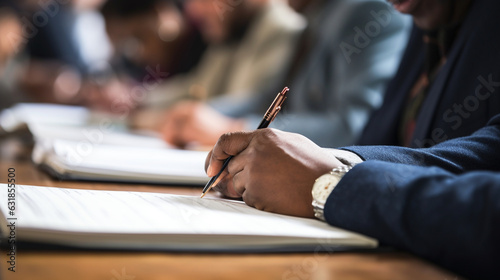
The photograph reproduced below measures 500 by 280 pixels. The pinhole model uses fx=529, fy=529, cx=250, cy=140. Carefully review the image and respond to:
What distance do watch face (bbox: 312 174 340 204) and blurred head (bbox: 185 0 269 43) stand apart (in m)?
2.02

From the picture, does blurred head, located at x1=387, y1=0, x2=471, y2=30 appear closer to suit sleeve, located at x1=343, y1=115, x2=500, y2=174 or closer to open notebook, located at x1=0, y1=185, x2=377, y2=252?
suit sleeve, located at x1=343, y1=115, x2=500, y2=174

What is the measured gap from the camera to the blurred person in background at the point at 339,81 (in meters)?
1.48

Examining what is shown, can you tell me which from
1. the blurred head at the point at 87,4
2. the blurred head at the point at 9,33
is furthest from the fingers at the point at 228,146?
the blurred head at the point at 87,4

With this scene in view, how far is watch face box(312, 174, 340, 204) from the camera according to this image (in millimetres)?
569

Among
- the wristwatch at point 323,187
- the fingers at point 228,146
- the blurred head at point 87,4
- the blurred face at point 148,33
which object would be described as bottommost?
the wristwatch at point 323,187

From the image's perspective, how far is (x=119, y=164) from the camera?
0.96 m

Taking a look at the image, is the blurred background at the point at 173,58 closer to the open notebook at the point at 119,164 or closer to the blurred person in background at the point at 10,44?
the blurred person in background at the point at 10,44

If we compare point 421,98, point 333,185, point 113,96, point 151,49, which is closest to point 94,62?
point 151,49

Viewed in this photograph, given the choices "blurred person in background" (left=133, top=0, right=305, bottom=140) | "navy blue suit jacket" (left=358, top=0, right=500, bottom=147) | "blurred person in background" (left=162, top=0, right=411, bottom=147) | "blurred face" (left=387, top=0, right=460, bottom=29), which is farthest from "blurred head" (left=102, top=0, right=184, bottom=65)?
"navy blue suit jacket" (left=358, top=0, right=500, bottom=147)

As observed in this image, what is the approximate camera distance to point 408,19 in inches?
63.0

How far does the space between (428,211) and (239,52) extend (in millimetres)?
2370

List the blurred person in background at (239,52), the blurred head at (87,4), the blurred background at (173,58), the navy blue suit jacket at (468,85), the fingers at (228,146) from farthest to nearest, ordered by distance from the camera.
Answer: the blurred head at (87,4) < the blurred person in background at (239,52) < the blurred background at (173,58) < the navy blue suit jacket at (468,85) < the fingers at (228,146)

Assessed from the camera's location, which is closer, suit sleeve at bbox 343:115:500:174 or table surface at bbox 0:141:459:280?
table surface at bbox 0:141:459:280

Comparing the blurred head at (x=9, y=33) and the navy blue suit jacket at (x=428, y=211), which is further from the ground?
the blurred head at (x=9, y=33)
